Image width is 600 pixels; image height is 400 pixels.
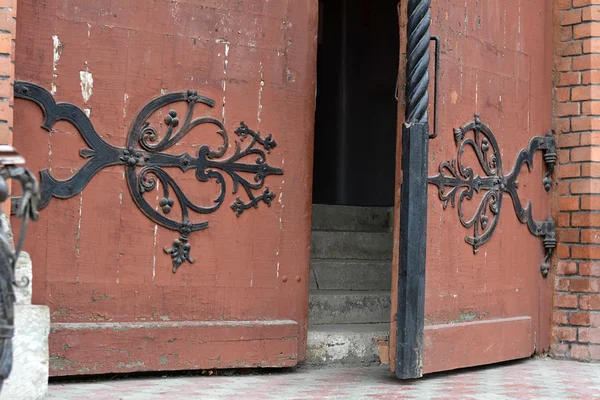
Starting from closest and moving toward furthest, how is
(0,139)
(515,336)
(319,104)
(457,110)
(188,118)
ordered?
(0,139), (188,118), (457,110), (515,336), (319,104)

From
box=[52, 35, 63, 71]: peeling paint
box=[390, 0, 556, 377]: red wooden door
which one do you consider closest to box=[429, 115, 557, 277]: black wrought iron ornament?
box=[390, 0, 556, 377]: red wooden door

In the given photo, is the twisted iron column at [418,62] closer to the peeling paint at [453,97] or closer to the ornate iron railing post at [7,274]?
the peeling paint at [453,97]

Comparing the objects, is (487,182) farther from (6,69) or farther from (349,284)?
(6,69)

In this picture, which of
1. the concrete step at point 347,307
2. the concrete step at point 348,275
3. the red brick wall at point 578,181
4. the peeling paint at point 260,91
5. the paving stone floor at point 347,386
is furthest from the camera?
the concrete step at point 348,275

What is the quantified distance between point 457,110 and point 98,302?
2.12 metres

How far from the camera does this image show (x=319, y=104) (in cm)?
775

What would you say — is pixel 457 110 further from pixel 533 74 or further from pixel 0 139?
pixel 0 139

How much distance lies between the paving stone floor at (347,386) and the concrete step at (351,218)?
1585 millimetres

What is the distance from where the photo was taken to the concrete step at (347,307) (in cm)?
543

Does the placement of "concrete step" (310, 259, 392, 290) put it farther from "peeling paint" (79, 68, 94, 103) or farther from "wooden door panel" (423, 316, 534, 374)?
"peeling paint" (79, 68, 94, 103)

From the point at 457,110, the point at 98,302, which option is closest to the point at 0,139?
the point at 98,302

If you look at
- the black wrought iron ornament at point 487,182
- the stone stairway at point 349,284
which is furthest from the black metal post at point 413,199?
the stone stairway at point 349,284

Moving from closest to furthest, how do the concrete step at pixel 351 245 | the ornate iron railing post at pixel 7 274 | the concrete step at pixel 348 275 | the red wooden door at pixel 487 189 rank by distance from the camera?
the ornate iron railing post at pixel 7 274 → the red wooden door at pixel 487 189 → the concrete step at pixel 348 275 → the concrete step at pixel 351 245

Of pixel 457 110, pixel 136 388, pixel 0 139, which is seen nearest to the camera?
pixel 0 139
